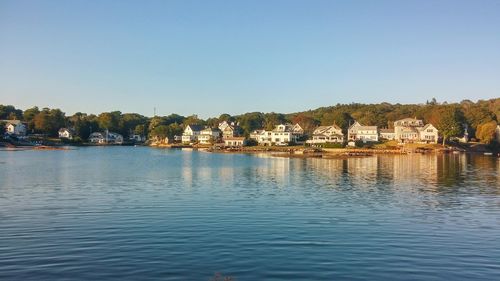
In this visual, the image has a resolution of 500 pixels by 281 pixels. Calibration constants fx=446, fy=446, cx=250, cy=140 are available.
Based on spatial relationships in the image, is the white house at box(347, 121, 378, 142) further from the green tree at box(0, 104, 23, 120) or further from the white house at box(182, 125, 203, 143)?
the green tree at box(0, 104, 23, 120)

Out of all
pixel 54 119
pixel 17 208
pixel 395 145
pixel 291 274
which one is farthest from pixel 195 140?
pixel 291 274

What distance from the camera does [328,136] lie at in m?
105

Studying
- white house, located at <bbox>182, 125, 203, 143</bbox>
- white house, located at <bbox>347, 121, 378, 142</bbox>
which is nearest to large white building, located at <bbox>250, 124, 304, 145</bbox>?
white house, located at <bbox>347, 121, 378, 142</bbox>

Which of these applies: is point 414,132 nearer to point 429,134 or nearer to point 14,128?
point 429,134

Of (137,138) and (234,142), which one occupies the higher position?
(137,138)

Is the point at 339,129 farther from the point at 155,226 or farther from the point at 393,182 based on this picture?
the point at 155,226

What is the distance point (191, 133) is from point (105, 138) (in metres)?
29.0

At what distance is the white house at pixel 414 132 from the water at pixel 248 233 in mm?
73046

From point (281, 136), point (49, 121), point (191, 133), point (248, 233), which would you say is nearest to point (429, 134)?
Result: point (281, 136)

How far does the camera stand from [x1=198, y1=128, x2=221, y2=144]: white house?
12682 centimetres

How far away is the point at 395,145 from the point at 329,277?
89036 millimetres

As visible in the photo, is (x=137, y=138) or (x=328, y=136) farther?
(x=137, y=138)

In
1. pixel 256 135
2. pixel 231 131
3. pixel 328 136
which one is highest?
pixel 231 131

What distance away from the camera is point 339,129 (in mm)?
108375
